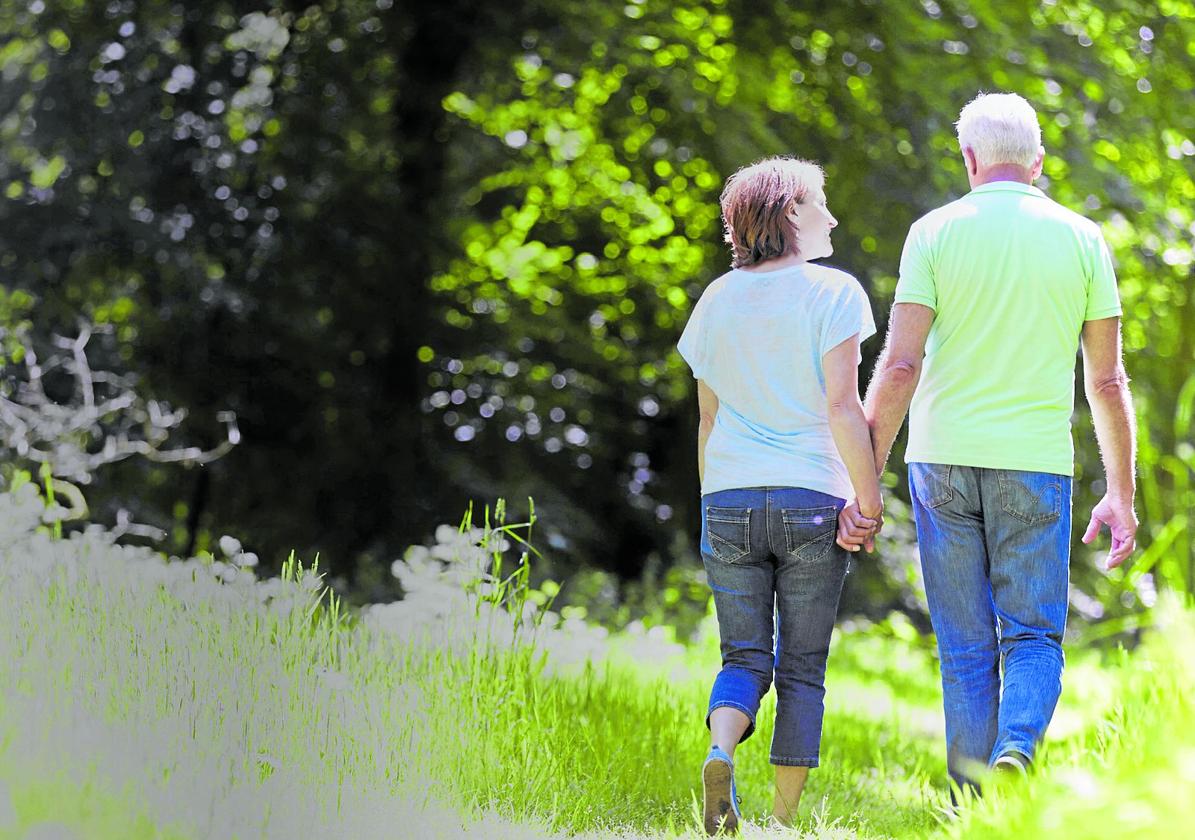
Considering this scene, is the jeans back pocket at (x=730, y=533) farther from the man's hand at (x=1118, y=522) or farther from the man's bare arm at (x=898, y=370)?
the man's hand at (x=1118, y=522)

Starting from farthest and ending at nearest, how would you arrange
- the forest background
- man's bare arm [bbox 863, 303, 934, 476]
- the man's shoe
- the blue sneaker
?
1. the forest background
2. man's bare arm [bbox 863, 303, 934, 476]
3. the blue sneaker
4. the man's shoe

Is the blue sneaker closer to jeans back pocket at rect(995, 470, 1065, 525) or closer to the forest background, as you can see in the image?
jeans back pocket at rect(995, 470, 1065, 525)

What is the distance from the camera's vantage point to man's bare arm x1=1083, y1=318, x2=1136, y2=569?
3824 mm

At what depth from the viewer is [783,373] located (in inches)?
153

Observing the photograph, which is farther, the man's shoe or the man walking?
the man walking

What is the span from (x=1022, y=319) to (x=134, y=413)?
20.8 feet

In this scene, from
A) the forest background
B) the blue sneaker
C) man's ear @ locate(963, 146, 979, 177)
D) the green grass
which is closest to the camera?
the green grass

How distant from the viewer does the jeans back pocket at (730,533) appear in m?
3.87

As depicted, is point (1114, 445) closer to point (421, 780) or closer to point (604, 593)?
point (421, 780)

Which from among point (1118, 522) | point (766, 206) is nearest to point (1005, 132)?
point (766, 206)

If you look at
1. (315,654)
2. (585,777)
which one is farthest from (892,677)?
(315,654)

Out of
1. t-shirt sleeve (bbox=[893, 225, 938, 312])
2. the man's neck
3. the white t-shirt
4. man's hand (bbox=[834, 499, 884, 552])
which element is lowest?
man's hand (bbox=[834, 499, 884, 552])

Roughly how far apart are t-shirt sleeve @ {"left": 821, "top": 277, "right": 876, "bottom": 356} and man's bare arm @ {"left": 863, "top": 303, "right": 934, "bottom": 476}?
0.26 ft

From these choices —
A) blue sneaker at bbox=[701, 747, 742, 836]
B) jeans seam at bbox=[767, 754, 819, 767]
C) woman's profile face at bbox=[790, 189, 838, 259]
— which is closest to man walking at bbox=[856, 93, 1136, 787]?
woman's profile face at bbox=[790, 189, 838, 259]
